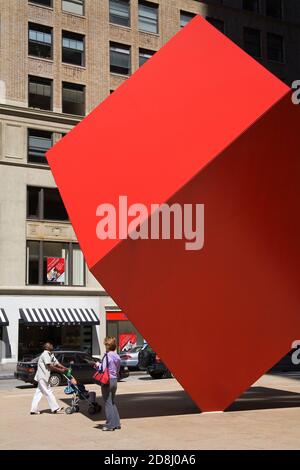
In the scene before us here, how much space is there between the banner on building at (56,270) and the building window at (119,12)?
15.0 m

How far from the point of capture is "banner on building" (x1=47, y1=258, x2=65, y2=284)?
3625 cm

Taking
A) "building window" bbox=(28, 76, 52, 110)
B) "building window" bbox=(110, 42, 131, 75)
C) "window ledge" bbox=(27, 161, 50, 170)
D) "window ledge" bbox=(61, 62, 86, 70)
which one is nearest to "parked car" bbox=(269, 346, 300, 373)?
"window ledge" bbox=(27, 161, 50, 170)

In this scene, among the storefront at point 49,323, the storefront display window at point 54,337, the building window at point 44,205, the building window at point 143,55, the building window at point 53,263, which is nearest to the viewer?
the storefront at point 49,323

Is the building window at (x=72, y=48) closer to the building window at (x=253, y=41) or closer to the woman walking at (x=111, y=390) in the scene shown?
the building window at (x=253, y=41)

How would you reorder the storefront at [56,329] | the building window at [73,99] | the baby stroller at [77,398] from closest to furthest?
the baby stroller at [77,398] → the storefront at [56,329] → the building window at [73,99]

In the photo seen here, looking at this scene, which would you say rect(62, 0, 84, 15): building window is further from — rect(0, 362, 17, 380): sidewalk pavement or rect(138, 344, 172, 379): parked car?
rect(138, 344, 172, 379): parked car

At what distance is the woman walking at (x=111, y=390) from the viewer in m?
11.0

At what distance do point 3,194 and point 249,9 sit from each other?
2188cm

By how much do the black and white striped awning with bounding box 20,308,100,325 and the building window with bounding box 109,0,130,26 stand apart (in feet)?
57.6

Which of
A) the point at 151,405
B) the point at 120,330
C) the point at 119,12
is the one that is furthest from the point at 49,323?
the point at 151,405

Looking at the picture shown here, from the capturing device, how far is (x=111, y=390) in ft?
36.6

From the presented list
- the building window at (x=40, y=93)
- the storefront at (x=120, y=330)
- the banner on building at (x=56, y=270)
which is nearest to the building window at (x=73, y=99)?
the building window at (x=40, y=93)

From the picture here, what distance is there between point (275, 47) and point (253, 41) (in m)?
1.91

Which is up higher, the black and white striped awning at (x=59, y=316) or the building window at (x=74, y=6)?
the building window at (x=74, y=6)
